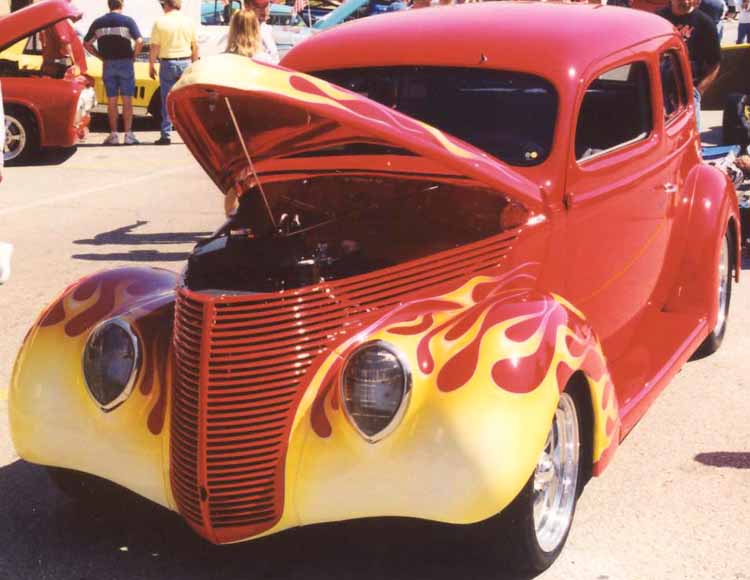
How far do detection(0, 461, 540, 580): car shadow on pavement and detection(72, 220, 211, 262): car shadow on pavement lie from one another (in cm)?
429

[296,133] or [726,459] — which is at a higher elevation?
[296,133]

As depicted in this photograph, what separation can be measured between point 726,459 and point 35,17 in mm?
4514

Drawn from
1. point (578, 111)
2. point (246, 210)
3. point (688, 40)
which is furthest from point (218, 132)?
point (688, 40)

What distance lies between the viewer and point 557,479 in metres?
3.72

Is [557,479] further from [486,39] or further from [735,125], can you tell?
[735,125]

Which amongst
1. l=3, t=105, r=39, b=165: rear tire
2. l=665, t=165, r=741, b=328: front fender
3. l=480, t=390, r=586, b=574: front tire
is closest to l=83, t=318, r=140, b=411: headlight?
l=480, t=390, r=586, b=574: front tire

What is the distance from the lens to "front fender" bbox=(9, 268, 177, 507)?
11.6 feet

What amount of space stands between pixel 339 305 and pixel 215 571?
3.20ft

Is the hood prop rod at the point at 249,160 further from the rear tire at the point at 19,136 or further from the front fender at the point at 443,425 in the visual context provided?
the rear tire at the point at 19,136

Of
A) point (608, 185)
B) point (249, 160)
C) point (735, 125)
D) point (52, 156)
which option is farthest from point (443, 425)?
point (52, 156)

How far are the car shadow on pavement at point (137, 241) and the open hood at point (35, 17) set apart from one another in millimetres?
1891

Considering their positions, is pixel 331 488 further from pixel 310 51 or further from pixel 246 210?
pixel 310 51

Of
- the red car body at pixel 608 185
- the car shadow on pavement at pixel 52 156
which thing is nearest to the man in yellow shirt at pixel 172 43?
the car shadow on pavement at pixel 52 156

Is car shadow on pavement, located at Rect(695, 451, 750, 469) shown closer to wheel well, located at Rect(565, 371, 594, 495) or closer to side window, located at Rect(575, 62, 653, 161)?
wheel well, located at Rect(565, 371, 594, 495)
